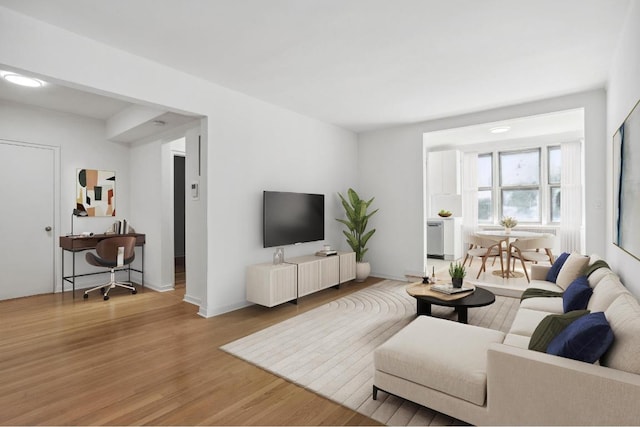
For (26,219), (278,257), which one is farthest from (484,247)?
(26,219)

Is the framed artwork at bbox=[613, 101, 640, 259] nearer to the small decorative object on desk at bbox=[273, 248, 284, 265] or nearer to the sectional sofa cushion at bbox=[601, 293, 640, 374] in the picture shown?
the sectional sofa cushion at bbox=[601, 293, 640, 374]

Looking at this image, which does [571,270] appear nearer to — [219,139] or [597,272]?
[597,272]

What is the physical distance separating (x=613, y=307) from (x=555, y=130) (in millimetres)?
6006

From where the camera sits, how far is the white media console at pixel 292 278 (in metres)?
3.88

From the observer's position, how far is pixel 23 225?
15.1 feet

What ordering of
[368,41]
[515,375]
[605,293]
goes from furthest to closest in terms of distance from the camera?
[368,41] < [605,293] < [515,375]

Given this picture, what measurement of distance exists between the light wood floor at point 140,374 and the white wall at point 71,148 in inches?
61.7

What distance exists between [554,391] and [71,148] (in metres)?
6.37

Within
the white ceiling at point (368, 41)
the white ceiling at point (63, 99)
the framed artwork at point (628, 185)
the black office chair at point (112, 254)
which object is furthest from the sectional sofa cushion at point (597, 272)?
the white ceiling at point (63, 99)

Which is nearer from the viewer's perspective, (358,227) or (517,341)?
(517,341)

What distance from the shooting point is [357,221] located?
558cm

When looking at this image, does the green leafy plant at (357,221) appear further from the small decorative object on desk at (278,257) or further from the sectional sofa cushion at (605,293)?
the sectional sofa cushion at (605,293)

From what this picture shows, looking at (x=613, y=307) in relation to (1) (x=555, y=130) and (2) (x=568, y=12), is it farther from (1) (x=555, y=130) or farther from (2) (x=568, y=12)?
(1) (x=555, y=130)

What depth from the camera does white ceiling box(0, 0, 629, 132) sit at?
7.65 feet
